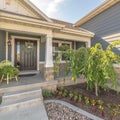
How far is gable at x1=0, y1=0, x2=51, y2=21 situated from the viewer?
620 cm

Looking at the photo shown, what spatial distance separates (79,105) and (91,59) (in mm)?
1849

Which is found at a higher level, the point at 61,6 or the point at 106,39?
the point at 61,6

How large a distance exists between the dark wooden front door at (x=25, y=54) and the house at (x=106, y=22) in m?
4.80

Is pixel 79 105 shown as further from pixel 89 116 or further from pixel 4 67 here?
pixel 4 67

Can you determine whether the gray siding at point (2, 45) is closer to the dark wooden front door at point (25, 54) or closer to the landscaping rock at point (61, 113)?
the dark wooden front door at point (25, 54)

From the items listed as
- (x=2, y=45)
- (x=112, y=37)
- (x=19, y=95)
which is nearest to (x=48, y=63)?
(x=19, y=95)

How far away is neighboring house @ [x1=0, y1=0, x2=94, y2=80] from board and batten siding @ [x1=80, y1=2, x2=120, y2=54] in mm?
699

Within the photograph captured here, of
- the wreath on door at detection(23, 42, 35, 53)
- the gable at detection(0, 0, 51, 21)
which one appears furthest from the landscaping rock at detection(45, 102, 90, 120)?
the wreath on door at detection(23, 42, 35, 53)

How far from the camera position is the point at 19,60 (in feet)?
25.6

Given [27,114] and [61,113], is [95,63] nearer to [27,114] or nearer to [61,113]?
[61,113]

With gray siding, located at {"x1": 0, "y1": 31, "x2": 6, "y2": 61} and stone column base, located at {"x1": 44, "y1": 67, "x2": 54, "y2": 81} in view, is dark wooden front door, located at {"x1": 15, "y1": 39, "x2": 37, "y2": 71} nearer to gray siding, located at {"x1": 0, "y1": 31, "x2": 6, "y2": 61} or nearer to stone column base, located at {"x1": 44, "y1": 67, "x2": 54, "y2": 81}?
gray siding, located at {"x1": 0, "y1": 31, "x2": 6, "y2": 61}

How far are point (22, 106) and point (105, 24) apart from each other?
24.6 ft

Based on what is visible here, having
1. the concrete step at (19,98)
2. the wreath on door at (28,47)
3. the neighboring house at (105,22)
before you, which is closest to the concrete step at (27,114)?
the concrete step at (19,98)

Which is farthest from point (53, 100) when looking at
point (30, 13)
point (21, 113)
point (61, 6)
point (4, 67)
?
point (61, 6)
